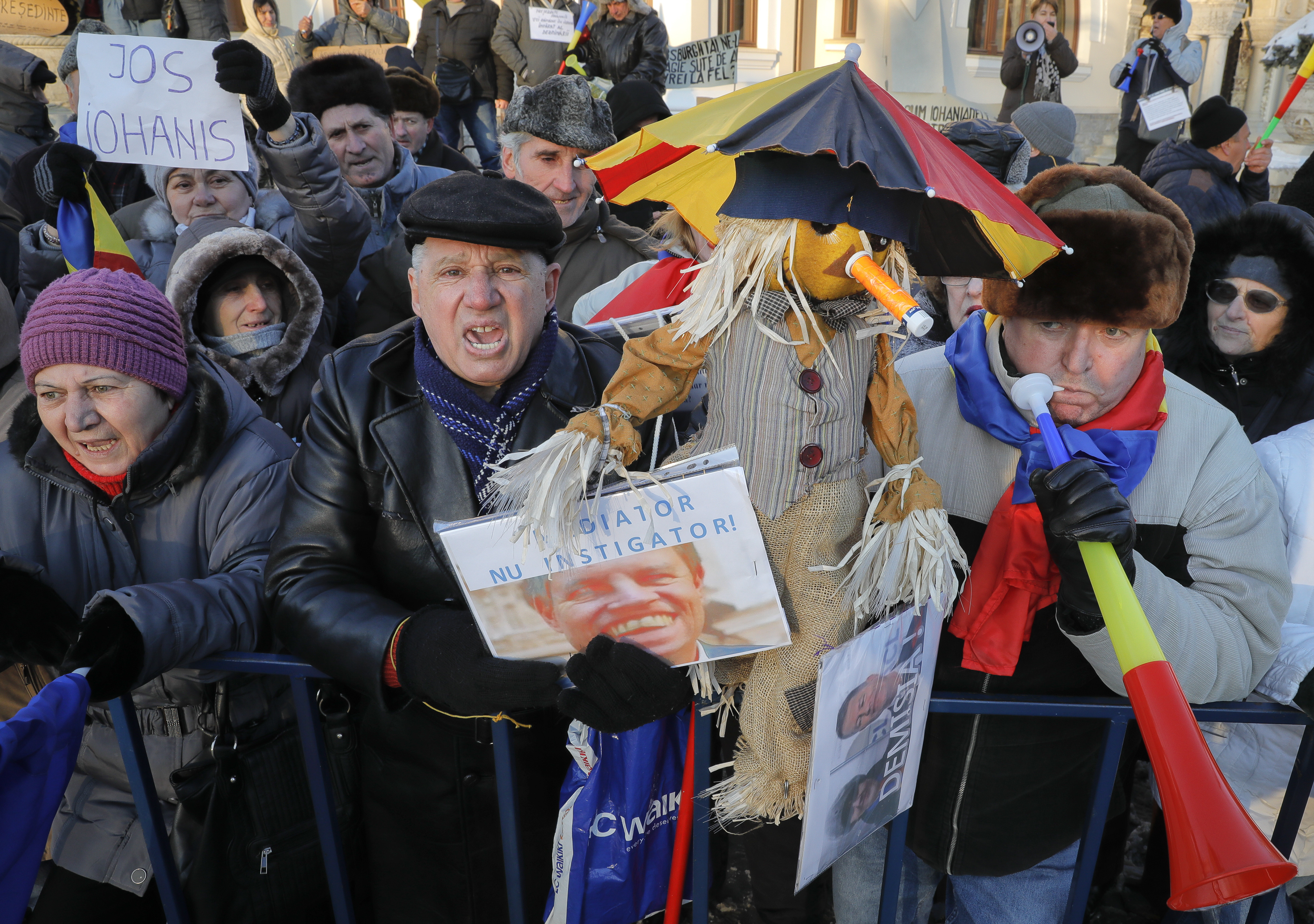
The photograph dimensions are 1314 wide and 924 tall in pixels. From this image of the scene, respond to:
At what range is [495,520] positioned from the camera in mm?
1346

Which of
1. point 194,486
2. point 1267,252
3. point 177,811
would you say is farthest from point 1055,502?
point 177,811

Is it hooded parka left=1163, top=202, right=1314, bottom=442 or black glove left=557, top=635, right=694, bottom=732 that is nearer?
black glove left=557, top=635, right=694, bottom=732

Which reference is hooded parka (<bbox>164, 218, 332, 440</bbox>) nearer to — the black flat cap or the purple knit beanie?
the purple knit beanie

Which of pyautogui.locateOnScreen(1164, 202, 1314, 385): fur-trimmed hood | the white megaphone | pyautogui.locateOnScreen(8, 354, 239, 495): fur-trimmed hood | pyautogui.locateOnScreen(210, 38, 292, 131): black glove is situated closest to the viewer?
pyautogui.locateOnScreen(8, 354, 239, 495): fur-trimmed hood

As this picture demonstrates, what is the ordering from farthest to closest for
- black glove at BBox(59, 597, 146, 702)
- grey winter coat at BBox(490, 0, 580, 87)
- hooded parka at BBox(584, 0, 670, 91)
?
grey winter coat at BBox(490, 0, 580, 87), hooded parka at BBox(584, 0, 670, 91), black glove at BBox(59, 597, 146, 702)

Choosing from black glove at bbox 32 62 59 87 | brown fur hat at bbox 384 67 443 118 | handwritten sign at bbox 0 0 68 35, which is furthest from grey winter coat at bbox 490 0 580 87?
black glove at bbox 32 62 59 87

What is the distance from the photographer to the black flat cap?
1.72 metres

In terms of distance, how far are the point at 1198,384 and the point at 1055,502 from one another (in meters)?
1.59

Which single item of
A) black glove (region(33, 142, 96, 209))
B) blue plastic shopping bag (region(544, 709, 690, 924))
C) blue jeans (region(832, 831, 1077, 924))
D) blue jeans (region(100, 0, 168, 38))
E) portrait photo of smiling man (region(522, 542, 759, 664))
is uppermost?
blue jeans (region(100, 0, 168, 38))

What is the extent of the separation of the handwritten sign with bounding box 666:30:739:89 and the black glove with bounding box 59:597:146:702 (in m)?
5.69

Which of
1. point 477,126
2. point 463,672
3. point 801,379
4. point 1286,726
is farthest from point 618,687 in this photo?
point 477,126

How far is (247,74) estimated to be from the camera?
2564 mm

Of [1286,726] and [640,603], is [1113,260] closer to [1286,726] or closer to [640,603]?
[640,603]

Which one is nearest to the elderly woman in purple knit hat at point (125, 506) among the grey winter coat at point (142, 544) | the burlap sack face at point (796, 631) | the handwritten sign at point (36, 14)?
the grey winter coat at point (142, 544)
